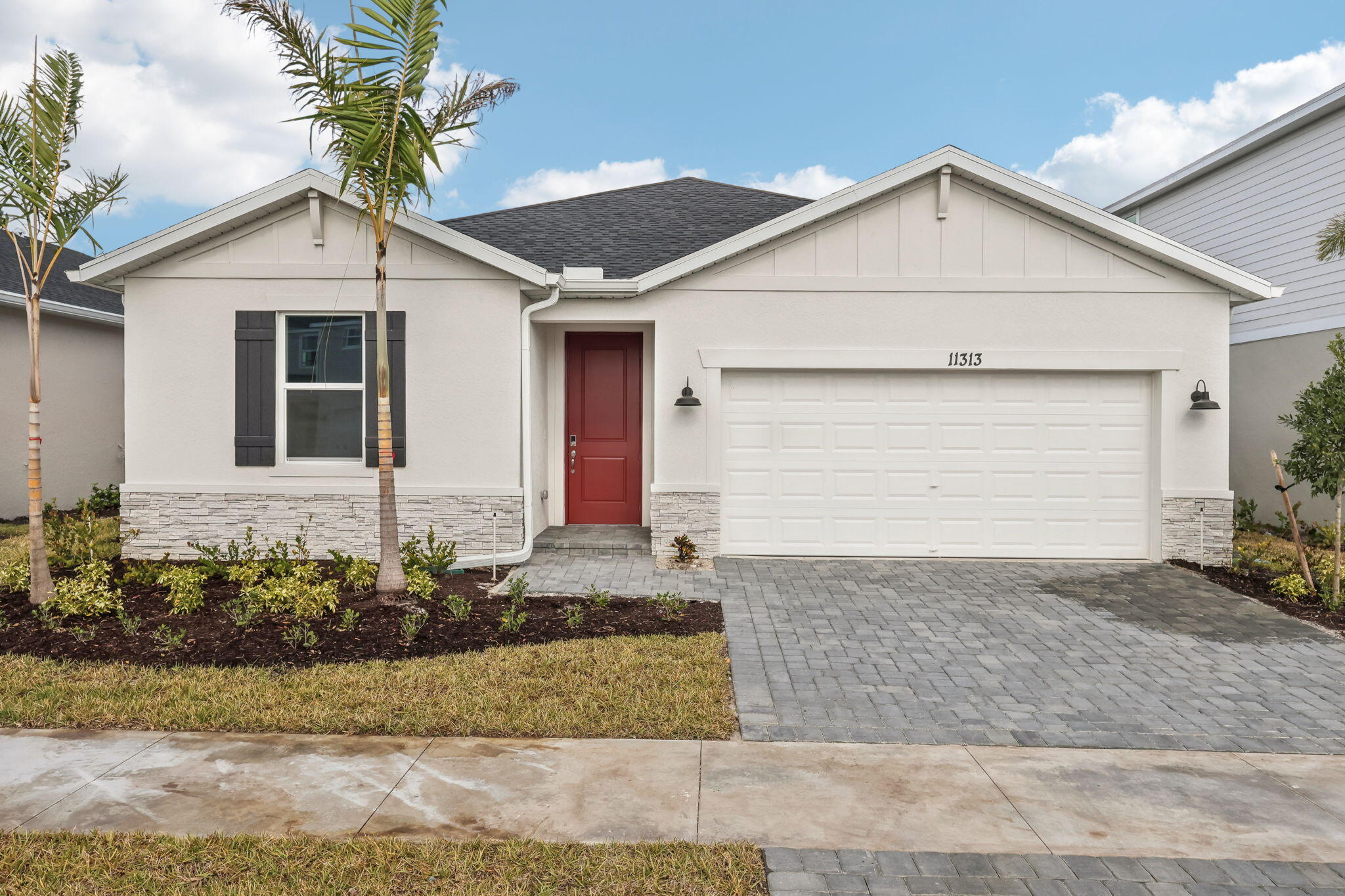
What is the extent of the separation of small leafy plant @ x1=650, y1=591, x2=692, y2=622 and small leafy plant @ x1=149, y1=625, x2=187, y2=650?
3.54 m

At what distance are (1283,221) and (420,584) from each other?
1329 cm

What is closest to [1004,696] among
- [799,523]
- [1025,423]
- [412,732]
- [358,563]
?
[412,732]

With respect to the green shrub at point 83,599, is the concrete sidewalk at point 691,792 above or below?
below

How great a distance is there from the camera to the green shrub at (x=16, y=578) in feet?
23.2

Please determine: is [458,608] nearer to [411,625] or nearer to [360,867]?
[411,625]

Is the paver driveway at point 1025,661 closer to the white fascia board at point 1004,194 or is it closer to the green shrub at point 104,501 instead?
the white fascia board at point 1004,194

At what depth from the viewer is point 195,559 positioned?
8.44 meters

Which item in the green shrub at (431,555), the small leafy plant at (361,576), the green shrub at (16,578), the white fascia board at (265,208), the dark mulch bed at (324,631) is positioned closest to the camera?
the dark mulch bed at (324,631)

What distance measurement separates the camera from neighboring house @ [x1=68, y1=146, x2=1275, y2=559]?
854cm

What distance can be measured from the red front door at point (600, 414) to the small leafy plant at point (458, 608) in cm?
374

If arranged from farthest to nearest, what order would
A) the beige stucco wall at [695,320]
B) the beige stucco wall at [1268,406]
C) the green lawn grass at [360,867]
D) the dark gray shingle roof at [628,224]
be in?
the beige stucco wall at [1268,406] → the dark gray shingle roof at [628,224] → the beige stucco wall at [695,320] → the green lawn grass at [360,867]

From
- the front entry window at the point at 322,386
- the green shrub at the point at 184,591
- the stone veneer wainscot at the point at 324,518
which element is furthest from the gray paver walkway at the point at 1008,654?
the green shrub at the point at 184,591

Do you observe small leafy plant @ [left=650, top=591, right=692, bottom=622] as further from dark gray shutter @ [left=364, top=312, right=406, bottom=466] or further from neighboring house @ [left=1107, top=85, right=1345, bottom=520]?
neighboring house @ [left=1107, top=85, right=1345, bottom=520]

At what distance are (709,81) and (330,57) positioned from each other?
14429mm
